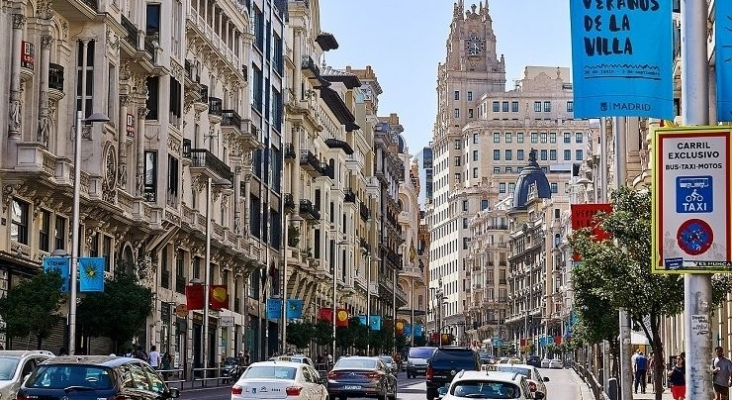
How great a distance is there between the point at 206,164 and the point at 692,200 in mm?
52936

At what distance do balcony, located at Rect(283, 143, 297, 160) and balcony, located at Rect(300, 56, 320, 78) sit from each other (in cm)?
654

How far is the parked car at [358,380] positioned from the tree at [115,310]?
819cm

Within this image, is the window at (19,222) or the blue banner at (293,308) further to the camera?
the blue banner at (293,308)

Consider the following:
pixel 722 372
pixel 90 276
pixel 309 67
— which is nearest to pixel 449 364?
pixel 90 276

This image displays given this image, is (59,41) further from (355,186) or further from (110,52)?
(355,186)

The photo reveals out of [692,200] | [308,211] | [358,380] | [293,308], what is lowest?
[358,380]

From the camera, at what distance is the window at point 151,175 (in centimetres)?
5778

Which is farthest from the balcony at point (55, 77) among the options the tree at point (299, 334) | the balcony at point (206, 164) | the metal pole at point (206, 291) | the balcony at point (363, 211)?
the balcony at point (363, 211)

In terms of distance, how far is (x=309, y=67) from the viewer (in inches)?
3880

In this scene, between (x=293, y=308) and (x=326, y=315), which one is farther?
(x=326, y=315)

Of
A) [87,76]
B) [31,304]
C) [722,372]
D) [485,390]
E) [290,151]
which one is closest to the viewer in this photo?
[485,390]

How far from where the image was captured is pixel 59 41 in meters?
49.0

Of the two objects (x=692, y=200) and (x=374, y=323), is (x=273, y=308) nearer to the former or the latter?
(x=374, y=323)

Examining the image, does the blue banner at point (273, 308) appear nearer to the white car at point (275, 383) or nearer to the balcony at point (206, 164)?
the balcony at point (206, 164)
